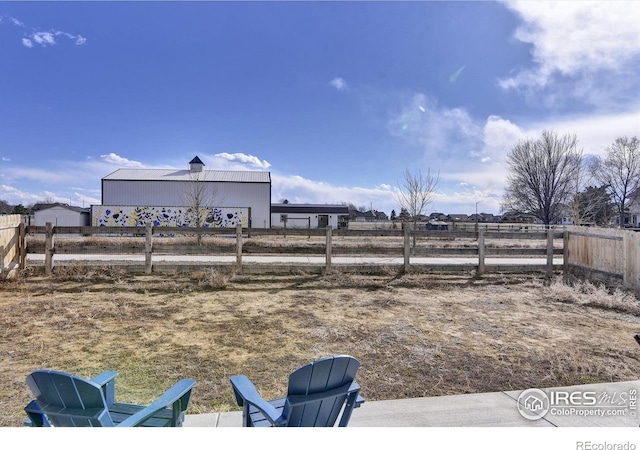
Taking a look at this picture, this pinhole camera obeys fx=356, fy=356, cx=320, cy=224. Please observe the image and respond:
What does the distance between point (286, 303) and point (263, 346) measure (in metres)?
2.22

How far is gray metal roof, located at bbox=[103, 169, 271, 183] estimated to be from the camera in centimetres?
3347

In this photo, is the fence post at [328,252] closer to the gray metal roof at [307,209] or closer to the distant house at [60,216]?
the distant house at [60,216]

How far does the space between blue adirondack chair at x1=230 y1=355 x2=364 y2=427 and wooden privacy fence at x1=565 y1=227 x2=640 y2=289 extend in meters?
8.45

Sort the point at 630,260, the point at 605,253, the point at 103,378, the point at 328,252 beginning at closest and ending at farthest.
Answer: the point at 103,378, the point at 630,260, the point at 605,253, the point at 328,252

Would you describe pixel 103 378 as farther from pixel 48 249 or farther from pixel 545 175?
pixel 545 175

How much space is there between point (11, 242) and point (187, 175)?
91.4 ft

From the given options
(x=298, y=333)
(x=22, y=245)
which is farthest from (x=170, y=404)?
(x=22, y=245)

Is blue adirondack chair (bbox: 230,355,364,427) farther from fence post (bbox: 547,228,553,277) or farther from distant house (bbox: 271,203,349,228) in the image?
distant house (bbox: 271,203,349,228)

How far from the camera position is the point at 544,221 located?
3897cm

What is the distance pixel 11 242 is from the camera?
26.4ft

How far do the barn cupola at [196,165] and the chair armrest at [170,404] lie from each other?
37.3m

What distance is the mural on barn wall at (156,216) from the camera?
27.5 m

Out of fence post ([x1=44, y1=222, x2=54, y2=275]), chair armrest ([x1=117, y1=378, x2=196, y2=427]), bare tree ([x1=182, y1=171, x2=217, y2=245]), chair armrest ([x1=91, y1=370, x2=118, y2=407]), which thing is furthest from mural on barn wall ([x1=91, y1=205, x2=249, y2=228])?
chair armrest ([x1=117, y1=378, x2=196, y2=427])

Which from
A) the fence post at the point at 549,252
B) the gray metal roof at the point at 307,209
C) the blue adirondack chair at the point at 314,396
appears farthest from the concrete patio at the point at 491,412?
the gray metal roof at the point at 307,209
